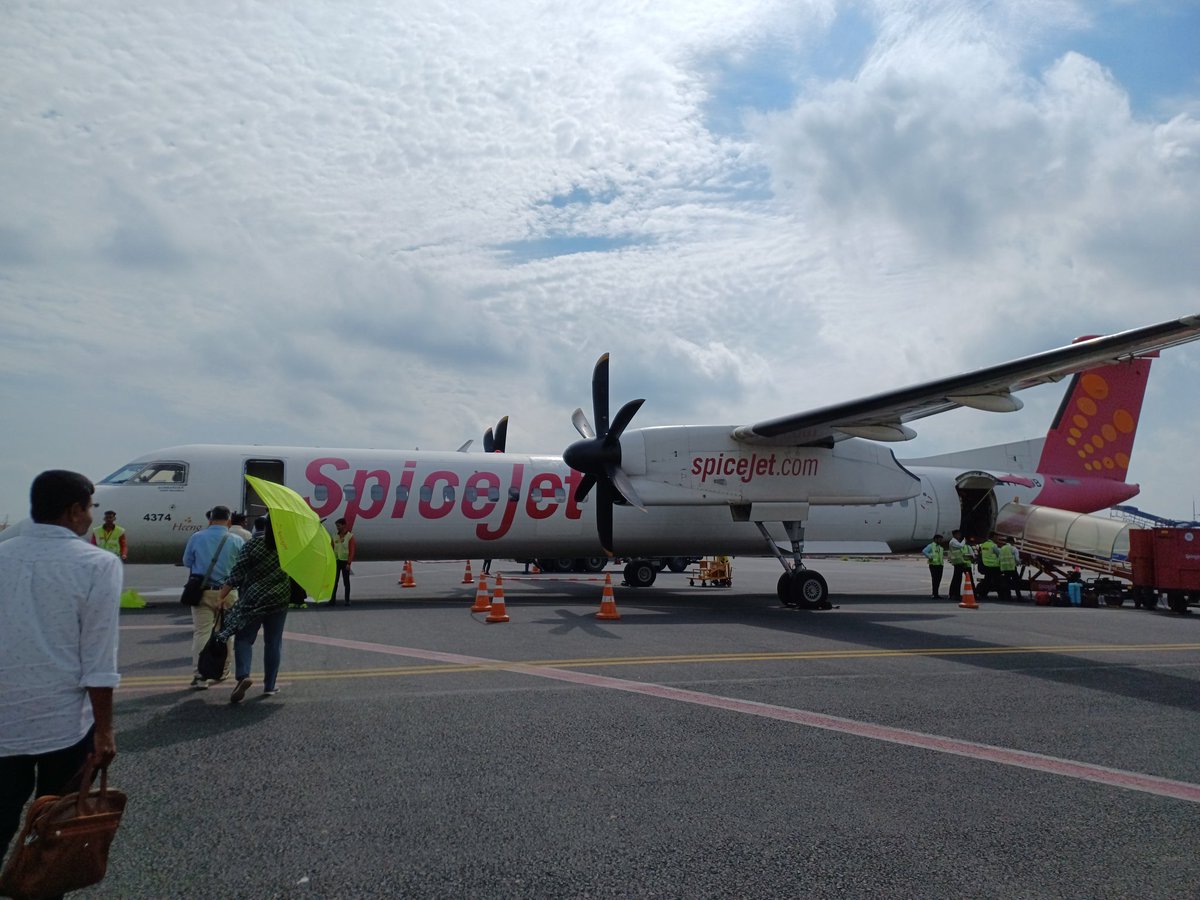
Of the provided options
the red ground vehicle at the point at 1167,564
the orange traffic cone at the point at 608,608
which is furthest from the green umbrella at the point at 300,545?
the red ground vehicle at the point at 1167,564

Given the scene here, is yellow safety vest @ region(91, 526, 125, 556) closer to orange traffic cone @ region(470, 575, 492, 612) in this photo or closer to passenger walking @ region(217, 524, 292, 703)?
orange traffic cone @ region(470, 575, 492, 612)

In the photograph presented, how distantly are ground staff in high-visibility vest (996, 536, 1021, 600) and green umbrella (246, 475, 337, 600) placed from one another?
1793cm

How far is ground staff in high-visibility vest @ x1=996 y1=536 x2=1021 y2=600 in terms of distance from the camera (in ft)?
66.1

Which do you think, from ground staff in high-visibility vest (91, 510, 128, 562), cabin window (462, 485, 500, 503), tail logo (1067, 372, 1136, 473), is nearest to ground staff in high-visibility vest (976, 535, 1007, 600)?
tail logo (1067, 372, 1136, 473)

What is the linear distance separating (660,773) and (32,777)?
136 inches

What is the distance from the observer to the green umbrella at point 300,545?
6.80 metres

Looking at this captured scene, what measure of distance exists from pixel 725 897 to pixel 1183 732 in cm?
507

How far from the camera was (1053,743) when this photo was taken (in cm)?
612

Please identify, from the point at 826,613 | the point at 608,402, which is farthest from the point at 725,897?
the point at 608,402

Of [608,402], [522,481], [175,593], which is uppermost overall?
[608,402]

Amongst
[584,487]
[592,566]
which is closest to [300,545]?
[584,487]

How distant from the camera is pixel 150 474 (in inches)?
619

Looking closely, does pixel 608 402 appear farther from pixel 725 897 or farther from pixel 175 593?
pixel 725 897

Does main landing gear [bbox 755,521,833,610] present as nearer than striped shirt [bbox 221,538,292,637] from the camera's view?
No
